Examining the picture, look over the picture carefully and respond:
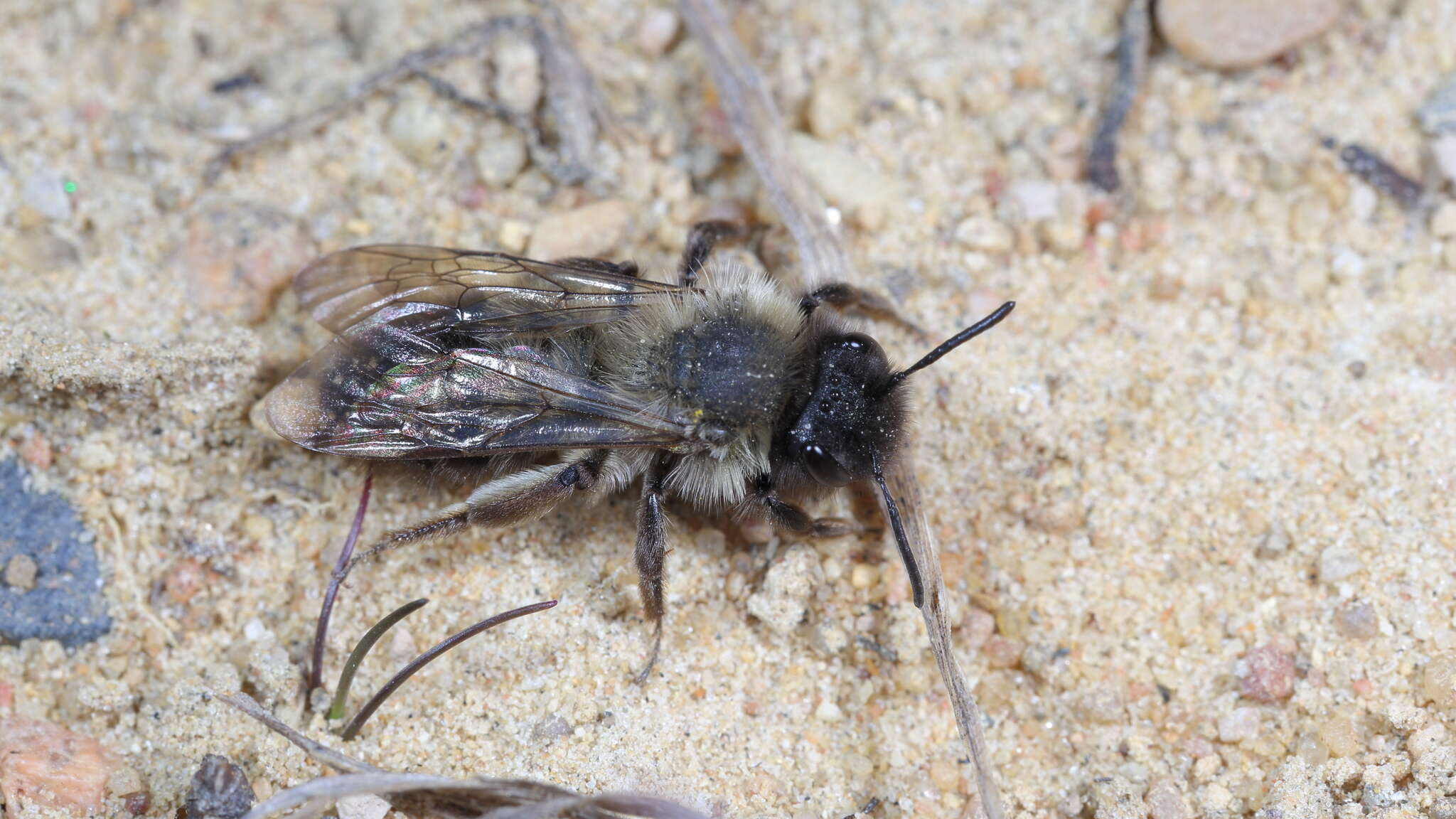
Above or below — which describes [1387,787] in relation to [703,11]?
below

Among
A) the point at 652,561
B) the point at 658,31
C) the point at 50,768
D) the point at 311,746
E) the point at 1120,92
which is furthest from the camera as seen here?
the point at 658,31

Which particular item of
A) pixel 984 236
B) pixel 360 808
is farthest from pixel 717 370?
pixel 360 808

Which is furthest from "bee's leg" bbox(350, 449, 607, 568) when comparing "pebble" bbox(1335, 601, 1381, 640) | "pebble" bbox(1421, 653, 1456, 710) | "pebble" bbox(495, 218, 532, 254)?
"pebble" bbox(1421, 653, 1456, 710)

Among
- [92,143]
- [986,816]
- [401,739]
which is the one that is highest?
[92,143]

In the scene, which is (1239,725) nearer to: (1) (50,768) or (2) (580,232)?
(2) (580,232)

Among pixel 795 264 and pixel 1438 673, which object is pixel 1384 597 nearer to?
pixel 1438 673

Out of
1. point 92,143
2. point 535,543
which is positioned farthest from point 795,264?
point 92,143
